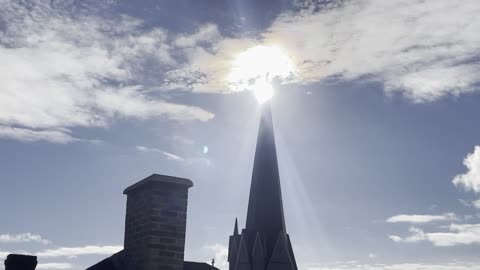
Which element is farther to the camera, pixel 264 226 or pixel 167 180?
pixel 264 226

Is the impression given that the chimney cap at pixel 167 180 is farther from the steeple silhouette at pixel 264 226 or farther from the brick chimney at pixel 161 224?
the steeple silhouette at pixel 264 226

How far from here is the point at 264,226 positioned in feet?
144

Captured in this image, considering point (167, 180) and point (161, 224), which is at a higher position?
point (167, 180)

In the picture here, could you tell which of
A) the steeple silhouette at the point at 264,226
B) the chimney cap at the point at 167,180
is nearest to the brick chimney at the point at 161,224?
the chimney cap at the point at 167,180

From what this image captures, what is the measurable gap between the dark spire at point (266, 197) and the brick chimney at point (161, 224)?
3656 cm

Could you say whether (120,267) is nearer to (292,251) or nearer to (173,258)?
(173,258)

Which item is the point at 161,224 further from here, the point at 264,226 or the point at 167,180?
the point at 264,226

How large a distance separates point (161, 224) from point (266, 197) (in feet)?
122

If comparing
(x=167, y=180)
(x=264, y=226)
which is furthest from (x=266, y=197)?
(x=167, y=180)

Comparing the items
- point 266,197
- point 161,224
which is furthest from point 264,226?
point 161,224

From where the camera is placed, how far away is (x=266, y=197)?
44406 millimetres

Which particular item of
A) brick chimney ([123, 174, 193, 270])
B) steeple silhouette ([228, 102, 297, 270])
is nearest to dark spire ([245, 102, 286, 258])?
steeple silhouette ([228, 102, 297, 270])

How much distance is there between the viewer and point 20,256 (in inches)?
294

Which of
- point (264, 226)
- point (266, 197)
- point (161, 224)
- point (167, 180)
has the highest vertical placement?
point (266, 197)
